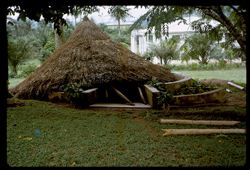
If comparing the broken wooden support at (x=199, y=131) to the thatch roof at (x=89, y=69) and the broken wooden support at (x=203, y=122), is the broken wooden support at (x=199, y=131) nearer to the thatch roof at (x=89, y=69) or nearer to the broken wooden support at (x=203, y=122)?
the broken wooden support at (x=203, y=122)

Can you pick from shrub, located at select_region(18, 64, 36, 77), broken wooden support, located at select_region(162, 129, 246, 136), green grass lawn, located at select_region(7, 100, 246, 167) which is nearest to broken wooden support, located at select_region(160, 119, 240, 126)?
green grass lawn, located at select_region(7, 100, 246, 167)

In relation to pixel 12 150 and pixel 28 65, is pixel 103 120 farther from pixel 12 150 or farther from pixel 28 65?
pixel 28 65

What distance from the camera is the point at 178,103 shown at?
321 inches

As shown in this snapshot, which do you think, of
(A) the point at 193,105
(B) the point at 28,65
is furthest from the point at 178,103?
(B) the point at 28,65

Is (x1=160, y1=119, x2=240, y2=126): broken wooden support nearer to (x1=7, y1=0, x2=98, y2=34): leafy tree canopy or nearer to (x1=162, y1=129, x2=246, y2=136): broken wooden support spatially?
(x1=162, y1=129, x2=246, y2=136): broken wooden support

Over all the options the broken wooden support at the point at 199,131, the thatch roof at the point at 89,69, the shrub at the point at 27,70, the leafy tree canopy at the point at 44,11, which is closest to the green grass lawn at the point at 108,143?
the broken wooden support at the point at 199,131

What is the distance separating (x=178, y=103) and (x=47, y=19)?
195 inches

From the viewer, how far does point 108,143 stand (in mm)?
4934

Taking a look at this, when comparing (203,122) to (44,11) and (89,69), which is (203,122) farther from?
(89,69)

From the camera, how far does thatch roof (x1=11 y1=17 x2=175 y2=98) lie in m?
9.38

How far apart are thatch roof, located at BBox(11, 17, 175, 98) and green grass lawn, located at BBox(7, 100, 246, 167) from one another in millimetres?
2399

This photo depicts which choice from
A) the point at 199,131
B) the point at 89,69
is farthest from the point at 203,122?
the point at 89,69

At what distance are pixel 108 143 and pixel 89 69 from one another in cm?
494

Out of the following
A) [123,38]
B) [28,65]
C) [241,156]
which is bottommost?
[241,156]
